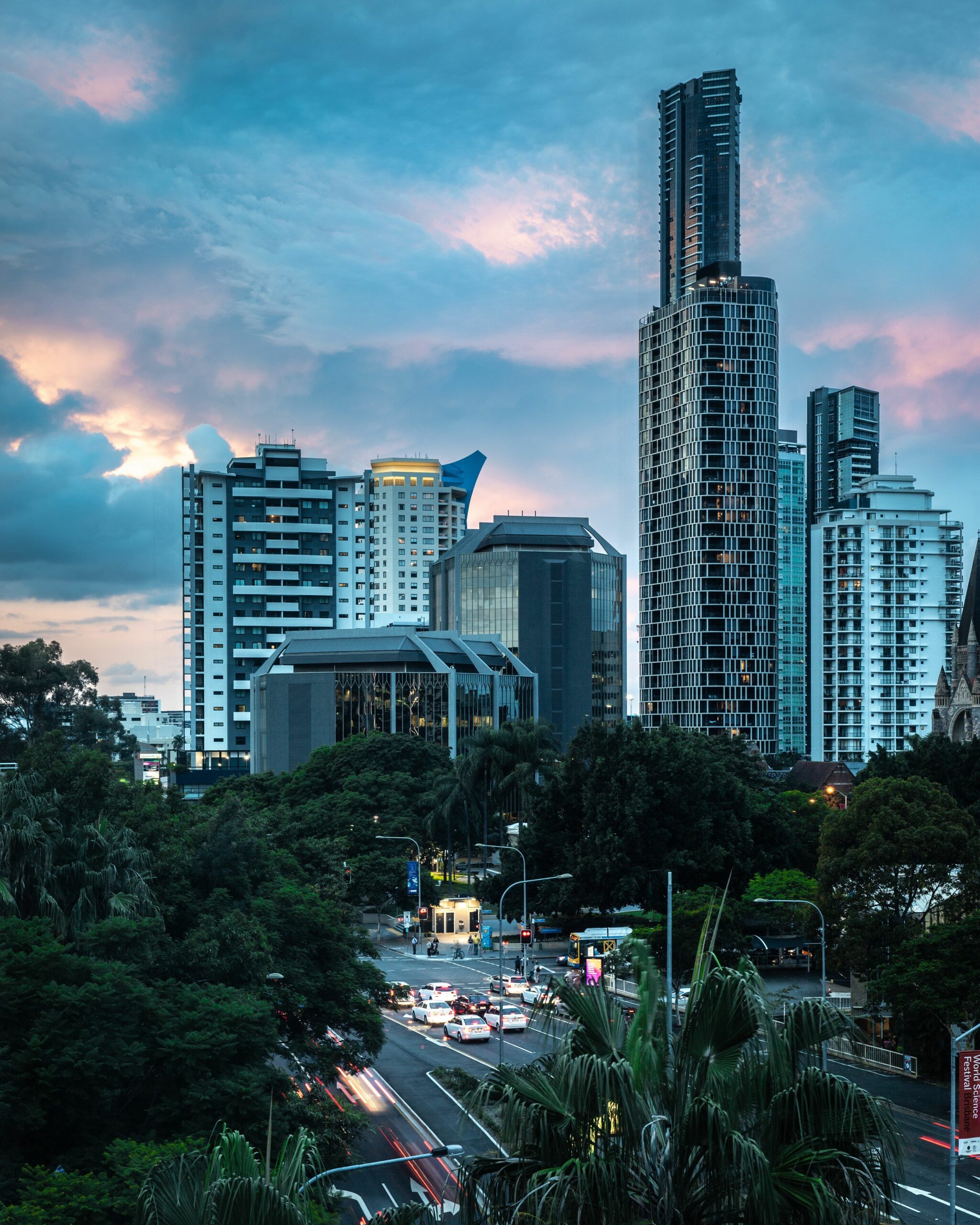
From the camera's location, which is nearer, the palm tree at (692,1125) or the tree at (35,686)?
the palm tree at (692,1125)

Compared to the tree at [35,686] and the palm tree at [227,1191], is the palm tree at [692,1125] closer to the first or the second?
the palm tree at [227,1191]

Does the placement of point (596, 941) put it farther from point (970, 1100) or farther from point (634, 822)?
point (970, 1100)

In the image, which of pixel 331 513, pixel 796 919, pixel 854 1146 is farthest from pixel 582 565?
pixel 854 1146

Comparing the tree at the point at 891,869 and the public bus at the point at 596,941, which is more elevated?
the tree at the point at 891,869

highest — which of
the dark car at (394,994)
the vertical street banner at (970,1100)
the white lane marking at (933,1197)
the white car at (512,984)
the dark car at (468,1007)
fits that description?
the vertical street banner at (970,1100)

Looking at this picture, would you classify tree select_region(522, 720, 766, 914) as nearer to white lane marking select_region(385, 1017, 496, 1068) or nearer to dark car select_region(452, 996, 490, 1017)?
dark car select_region(452, 996, 490, 1017)

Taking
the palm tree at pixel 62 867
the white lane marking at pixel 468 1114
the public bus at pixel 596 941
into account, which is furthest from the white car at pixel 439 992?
the palm tree at pixel 62 867

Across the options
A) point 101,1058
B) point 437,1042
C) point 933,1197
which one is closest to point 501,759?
point 437,1042

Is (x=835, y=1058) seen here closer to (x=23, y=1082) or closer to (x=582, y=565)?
(x=23, y=1082)
